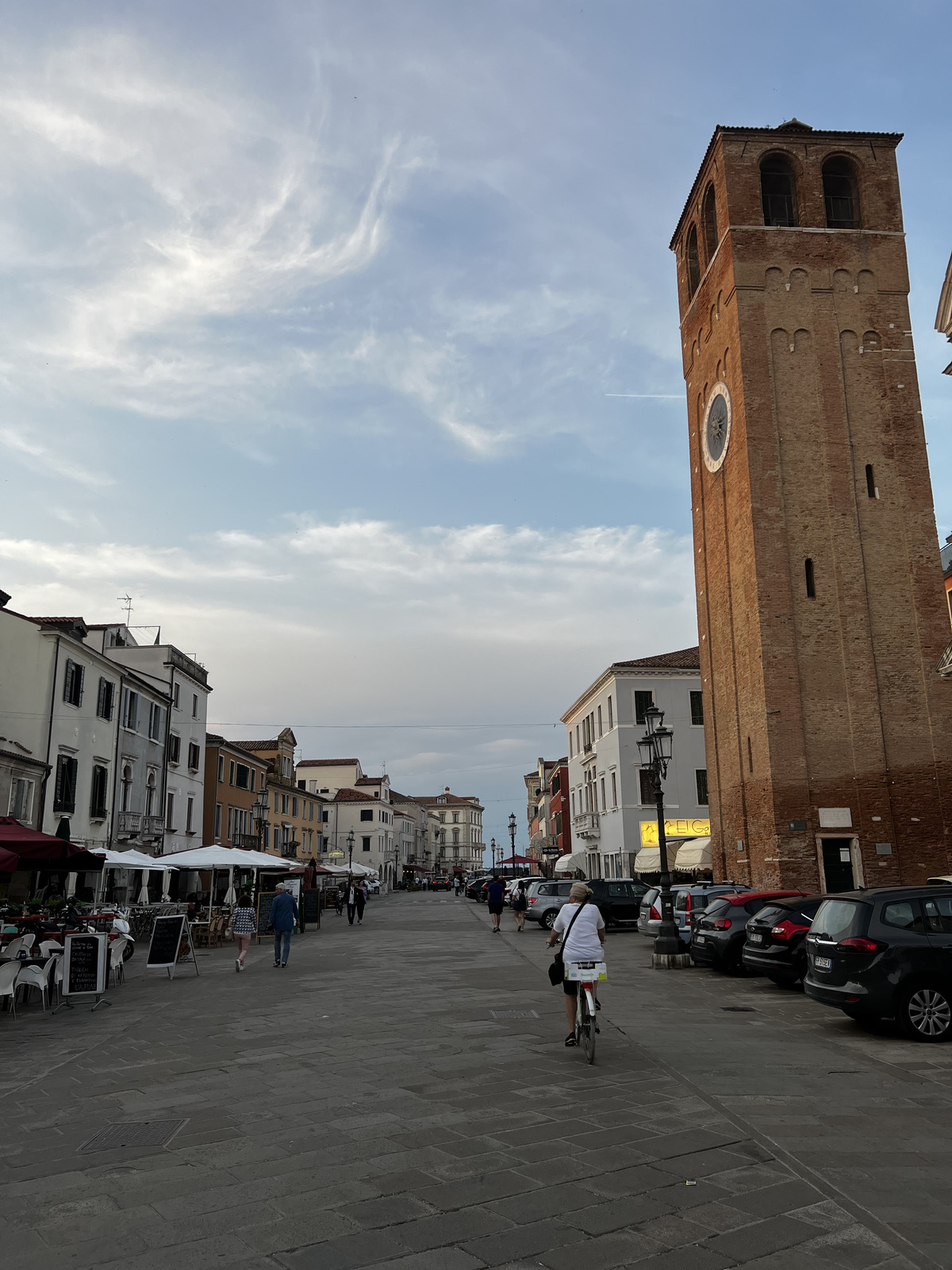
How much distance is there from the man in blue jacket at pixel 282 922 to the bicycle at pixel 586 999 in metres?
10.0

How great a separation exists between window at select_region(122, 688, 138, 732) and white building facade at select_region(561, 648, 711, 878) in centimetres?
2340

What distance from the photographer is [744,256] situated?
105 feet

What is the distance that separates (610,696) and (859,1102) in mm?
43753

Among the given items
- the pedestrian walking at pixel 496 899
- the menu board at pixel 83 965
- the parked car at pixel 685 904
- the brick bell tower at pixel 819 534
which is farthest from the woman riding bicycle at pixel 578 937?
the brick bell tower at pixel 819 534

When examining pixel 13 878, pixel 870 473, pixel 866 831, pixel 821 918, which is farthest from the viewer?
pixel 870 473

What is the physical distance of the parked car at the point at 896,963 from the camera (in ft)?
31.8

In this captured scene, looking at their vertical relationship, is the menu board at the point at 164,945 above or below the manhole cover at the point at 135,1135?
above

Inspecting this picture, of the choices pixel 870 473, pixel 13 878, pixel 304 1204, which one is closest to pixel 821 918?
pixel 304 1204

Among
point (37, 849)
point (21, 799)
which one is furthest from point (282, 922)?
point (21, 799)

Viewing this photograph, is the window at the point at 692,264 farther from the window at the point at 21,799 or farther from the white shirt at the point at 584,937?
the white shirt at the point at 584,937

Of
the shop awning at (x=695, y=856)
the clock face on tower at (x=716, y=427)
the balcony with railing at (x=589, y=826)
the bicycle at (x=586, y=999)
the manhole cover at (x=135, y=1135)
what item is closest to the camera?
the manhole cover at (x=135, y=1135)

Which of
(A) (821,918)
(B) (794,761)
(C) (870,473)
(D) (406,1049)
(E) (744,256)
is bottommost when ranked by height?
(D) (406,1049)

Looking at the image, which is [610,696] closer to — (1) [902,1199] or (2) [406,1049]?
(2) [406,1049]

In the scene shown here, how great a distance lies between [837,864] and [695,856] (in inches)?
292
